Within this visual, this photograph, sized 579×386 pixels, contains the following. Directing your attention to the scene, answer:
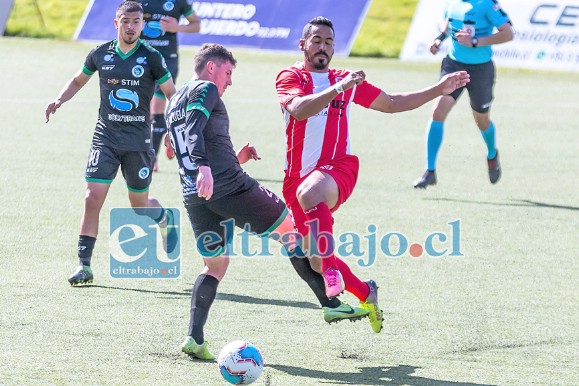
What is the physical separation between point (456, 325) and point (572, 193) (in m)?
5.74

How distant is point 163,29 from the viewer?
1244 cm

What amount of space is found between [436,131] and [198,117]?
6742 mm

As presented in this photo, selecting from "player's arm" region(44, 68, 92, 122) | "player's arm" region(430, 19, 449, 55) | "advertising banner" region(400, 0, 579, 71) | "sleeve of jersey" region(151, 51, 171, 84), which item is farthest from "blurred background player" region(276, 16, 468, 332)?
"advertising banner" region(400, 0, 579, 71)

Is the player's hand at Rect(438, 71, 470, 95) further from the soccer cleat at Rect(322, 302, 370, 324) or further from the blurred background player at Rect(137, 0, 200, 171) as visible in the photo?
the blurred background player at Rect(137, 0, 200, 171)

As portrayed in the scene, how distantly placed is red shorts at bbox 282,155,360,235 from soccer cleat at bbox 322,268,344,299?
0.43 m

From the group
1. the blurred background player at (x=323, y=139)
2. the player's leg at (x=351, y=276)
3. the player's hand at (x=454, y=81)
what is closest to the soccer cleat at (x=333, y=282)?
the blurred background player at (x=323, y=139)

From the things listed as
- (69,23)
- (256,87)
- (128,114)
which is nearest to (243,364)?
(128,114)

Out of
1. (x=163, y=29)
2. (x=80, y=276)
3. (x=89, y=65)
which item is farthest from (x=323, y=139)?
(x=163, y=29)

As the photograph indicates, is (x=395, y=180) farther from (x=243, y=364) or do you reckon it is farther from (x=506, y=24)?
(x=243, y=364)

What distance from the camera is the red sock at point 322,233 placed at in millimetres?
7234

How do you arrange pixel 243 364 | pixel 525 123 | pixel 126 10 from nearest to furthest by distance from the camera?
pixel 243 364 → pixel 126 10 → pixel 525 123

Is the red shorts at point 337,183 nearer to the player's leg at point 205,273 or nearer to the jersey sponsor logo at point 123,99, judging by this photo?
the player's leg at point 205,273

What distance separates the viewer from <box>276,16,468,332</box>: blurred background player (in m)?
7.23

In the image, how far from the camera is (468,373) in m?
6.58
